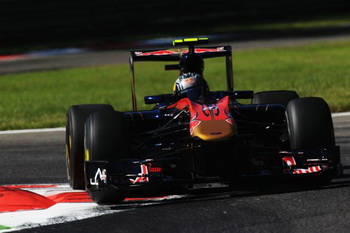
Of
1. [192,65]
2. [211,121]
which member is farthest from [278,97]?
[211,121]

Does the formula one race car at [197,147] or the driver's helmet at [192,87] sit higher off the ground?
the driver's helmet at [192,87]

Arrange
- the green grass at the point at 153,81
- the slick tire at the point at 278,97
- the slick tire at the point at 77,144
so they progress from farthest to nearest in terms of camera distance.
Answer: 1. the green grass at the point at 153,81
2. the slick tire at the point at 278,97
3. the slick tire at the point at 77,144

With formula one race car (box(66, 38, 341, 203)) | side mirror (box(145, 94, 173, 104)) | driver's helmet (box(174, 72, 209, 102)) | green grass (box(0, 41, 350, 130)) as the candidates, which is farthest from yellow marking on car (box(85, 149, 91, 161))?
green grass (box(0, 41, 350, 130))

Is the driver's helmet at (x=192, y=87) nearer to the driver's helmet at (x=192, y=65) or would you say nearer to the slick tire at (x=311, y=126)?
the driver's helmet at (x=192, y=65)

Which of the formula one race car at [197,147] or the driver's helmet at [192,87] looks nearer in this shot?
the formula one race car at [197,147]

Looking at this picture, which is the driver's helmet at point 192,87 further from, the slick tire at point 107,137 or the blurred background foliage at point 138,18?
the blurred background foliage at point 138,18

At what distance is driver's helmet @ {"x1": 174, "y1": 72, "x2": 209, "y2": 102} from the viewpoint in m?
8.09

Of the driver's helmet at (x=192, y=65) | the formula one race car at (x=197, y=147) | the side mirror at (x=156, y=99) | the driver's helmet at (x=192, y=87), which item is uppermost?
the driver's helmet at (x=192, y=65)

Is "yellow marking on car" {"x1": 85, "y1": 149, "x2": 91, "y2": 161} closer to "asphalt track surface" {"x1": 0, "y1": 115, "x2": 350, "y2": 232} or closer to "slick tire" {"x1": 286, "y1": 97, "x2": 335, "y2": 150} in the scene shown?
"asphalt track surface" {"x1": 0, "y1": 115, "x2": 350, "y2": 232}

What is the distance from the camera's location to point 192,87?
8125 millimetres

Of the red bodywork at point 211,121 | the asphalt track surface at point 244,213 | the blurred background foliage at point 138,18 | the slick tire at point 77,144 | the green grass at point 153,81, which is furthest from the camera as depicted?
the blurred background foliage at point 138,18

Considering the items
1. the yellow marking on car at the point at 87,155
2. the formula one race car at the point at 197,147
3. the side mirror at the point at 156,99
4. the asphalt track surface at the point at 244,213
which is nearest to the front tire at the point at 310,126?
the formula one race car at the point at 197,147

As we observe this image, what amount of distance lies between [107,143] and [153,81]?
13.6m

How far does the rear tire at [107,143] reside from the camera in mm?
7047
